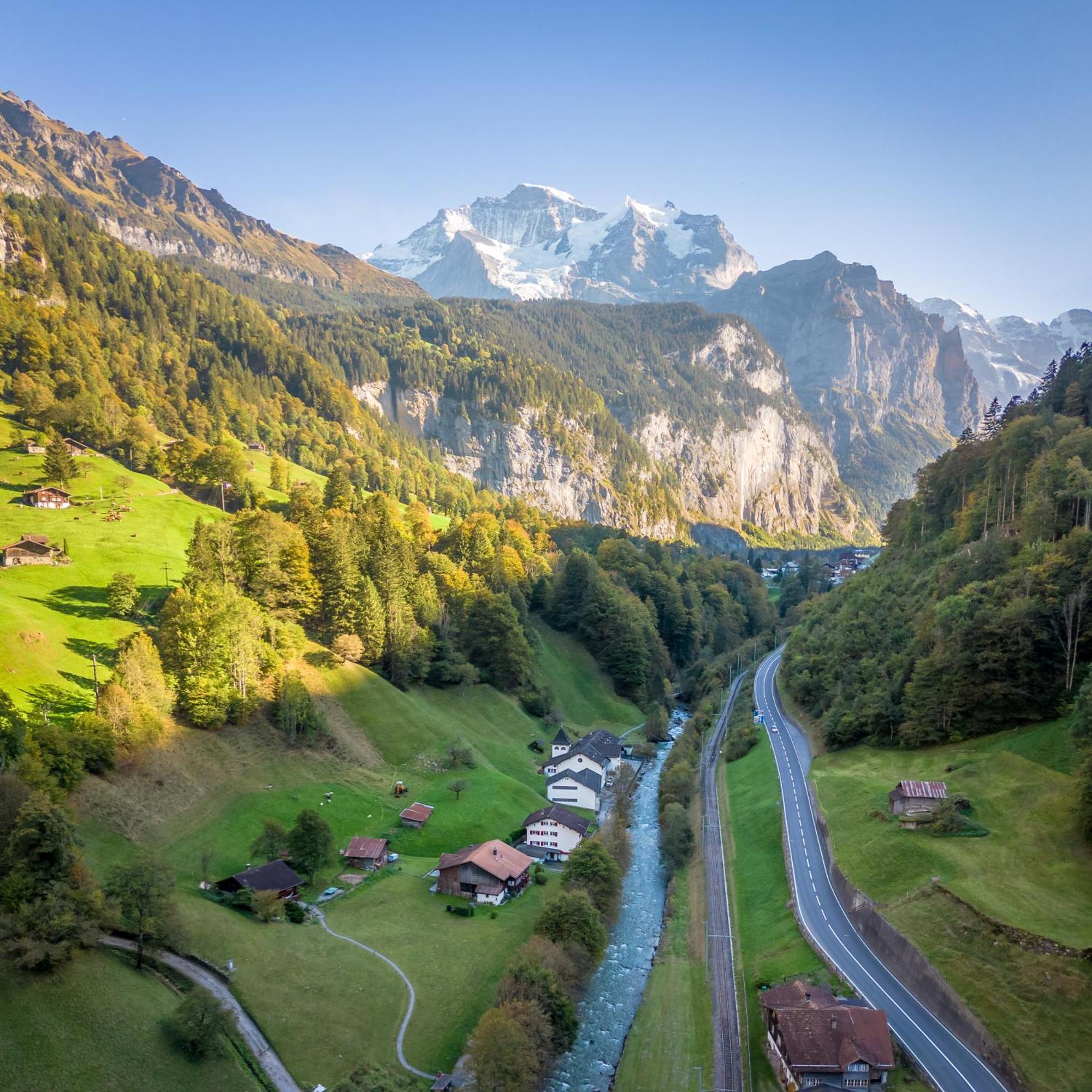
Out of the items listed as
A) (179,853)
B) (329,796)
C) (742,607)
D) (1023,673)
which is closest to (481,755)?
(329,796)

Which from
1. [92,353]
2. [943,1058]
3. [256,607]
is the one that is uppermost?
[92,353]

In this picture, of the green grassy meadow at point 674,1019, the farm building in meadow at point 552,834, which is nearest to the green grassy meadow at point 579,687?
the farm building in meadow at point 552,834

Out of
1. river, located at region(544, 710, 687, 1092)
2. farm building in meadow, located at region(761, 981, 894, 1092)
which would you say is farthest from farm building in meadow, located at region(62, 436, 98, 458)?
farm building in meadow, located at region(761, 981, 894, 1092)

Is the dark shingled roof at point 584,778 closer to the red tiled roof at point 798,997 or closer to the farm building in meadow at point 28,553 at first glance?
the red tiled roof at point 798,997

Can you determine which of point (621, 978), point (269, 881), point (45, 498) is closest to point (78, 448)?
point (45, 498)

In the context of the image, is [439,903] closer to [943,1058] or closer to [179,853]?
[179,853]

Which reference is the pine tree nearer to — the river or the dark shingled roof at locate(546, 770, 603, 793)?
the dark shingled roof at locate(546, 770, 603, 793)
